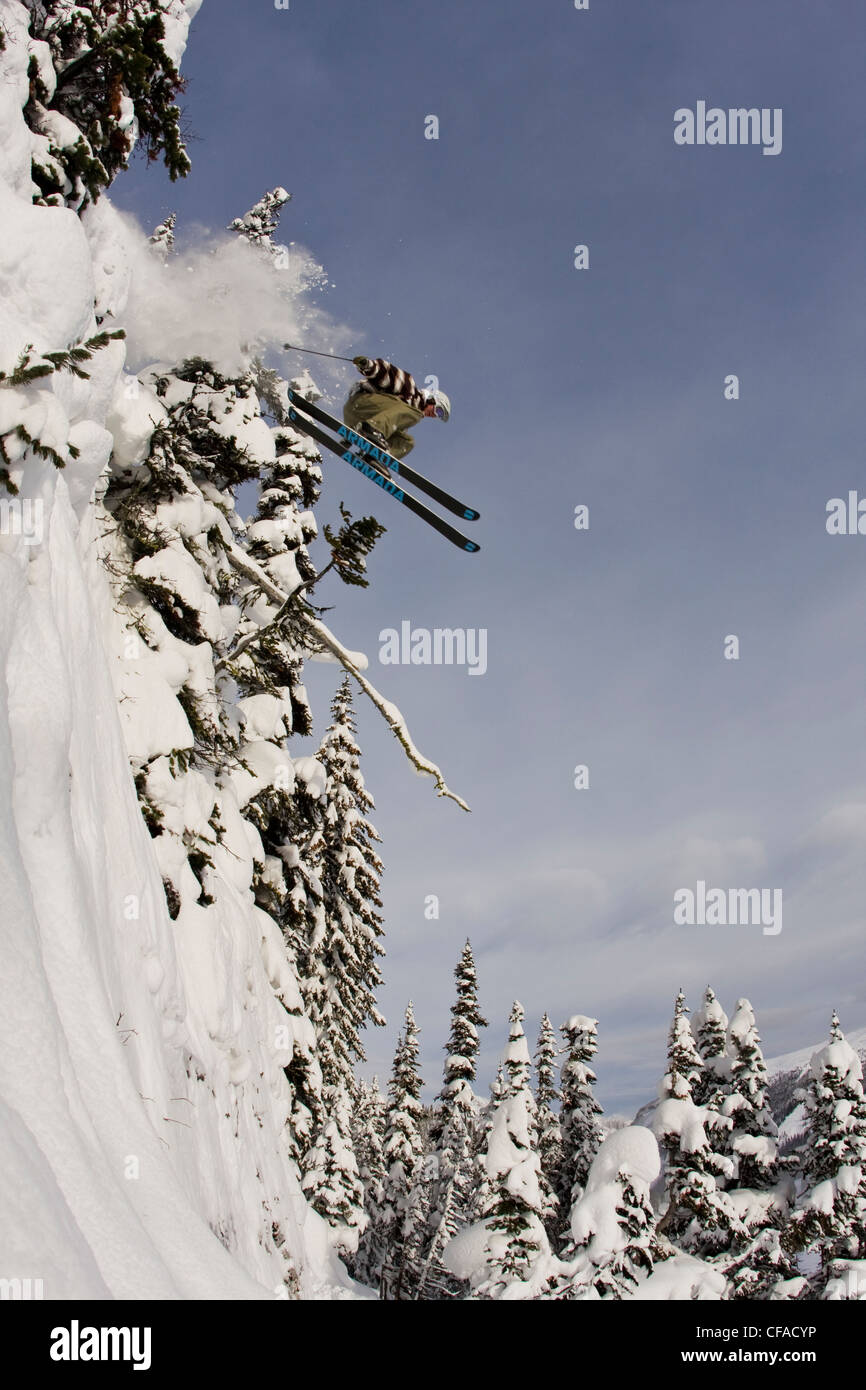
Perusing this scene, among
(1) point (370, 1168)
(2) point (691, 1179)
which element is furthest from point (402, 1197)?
(1) point (370, 1168)

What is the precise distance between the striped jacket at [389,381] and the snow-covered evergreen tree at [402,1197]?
26.2 metres

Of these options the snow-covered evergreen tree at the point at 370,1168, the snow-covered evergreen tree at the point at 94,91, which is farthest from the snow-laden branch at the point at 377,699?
the snow-covered evergreen tree at the point at 370,1168

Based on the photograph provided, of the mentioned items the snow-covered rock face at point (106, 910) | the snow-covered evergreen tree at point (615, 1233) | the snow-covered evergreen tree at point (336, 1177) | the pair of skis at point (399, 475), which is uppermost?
the pair of skis at point (399, 475)

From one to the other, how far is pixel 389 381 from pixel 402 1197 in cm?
2720

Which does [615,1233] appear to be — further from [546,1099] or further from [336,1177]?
[546,1099]

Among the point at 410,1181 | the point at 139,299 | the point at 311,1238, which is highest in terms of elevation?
the point at 139,299

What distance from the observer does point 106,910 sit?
6.61 meters

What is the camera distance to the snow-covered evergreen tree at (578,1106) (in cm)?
2816

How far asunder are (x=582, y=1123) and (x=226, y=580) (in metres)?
24.2

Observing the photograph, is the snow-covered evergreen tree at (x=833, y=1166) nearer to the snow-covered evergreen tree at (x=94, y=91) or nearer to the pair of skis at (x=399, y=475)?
the pair of skis at (x=399, y=475)
